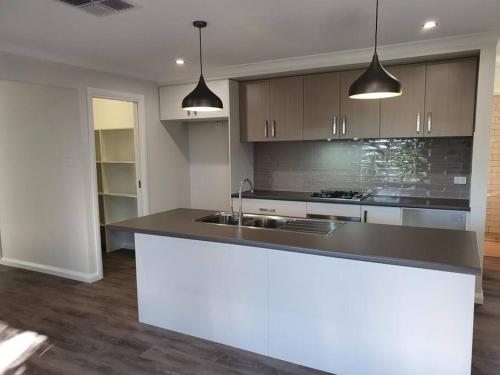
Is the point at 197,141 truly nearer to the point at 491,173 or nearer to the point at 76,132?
the point at 76,132

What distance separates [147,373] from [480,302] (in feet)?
9.74

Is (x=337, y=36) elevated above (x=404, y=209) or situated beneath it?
elevated above

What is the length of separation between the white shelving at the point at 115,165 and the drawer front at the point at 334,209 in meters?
2.41

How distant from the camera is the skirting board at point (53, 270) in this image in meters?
4.06

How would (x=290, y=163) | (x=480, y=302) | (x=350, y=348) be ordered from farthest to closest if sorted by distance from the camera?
(x=290, y=163)
(x=480, y=302)
(x=350, y=348)

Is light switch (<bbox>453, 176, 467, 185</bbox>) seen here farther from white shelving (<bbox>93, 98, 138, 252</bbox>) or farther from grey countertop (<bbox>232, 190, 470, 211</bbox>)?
white shelving (<bbox>93, 98, 138, 252</bbox>)

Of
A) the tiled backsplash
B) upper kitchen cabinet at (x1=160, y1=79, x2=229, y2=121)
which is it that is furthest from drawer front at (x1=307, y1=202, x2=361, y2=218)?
upper kitchen cabinet at (x1=160, y1=79, x2=229, y2=121)

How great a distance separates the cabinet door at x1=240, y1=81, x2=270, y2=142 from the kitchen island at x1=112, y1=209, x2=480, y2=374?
6.39 feet

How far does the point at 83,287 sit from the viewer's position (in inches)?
154

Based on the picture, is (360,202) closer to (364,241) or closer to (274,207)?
(274,207)

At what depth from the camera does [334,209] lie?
390cm

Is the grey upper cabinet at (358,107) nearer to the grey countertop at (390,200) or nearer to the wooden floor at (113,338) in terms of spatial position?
the grey countertop at (390,200)

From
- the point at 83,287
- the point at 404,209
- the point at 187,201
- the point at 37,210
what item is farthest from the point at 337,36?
the point at 37,210

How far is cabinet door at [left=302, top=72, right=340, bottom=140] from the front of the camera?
13.1 ft
